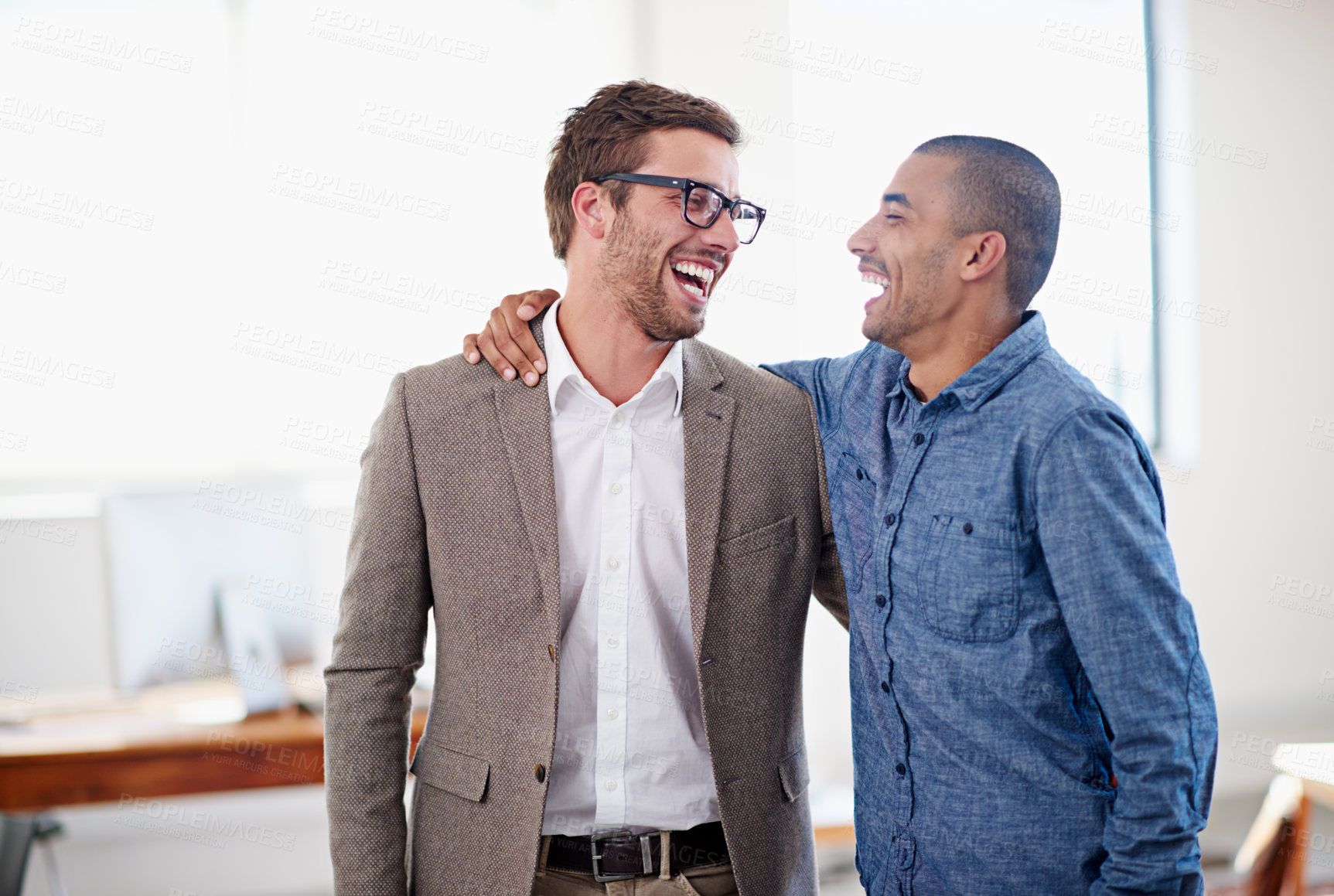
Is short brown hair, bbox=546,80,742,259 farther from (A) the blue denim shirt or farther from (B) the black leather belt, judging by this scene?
(B) the black leather belt

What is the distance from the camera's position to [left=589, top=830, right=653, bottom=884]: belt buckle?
1.33m

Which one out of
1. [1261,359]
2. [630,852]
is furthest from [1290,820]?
[630,852]

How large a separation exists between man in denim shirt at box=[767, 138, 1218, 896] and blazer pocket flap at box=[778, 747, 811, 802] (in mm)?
108

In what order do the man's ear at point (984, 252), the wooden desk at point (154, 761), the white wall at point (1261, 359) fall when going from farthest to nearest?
the white wall at point (1261, 359) < the wooden desk at point (154, 761) < the man's ear at point (984, 252)

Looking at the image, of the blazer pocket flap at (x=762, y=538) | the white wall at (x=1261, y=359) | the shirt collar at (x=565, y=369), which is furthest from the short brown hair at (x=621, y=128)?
the white wall at (x=1261, y=359)

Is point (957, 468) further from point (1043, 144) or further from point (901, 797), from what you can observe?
point (1043, 144)

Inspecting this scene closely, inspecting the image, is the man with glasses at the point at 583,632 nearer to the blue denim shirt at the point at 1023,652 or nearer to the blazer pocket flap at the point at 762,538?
the blazer pocket flap at the point at 762,538

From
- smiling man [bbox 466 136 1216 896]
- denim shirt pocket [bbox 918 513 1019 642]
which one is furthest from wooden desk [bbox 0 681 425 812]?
denim shirt pocket [bbox 918 513 1019 642]

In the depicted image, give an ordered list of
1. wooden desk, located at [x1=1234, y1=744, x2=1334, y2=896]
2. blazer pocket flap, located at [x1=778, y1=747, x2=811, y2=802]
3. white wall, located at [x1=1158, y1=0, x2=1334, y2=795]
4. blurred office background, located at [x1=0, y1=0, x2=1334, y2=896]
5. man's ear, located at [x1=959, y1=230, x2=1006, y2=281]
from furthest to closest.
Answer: white wall, located at [x1=1158, y1=0, x2=1334, y2=795] < blurred office background, located at [x1=0, y1=0, x2=1334, y2=896] < wooden desk, located at [x1=1234, y1=744, x2=1334, y2=896] < blazer pocket flap, located at [x1=778, y1=747, x2=811, y2=802] < man's ear, located at [x1=959, y1=230, x2=1006, y2=281]

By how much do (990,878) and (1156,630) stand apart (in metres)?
0.37

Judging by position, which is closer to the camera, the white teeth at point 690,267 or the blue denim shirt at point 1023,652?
the blue denim shirt at point 1023,652

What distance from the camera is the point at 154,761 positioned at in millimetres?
2236

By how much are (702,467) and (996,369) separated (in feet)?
1.38

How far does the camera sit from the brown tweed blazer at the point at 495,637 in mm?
1338
